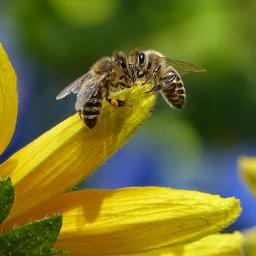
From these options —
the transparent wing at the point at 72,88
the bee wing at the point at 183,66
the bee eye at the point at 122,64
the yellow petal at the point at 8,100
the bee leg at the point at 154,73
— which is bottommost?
the bee wing at the point at 183,66

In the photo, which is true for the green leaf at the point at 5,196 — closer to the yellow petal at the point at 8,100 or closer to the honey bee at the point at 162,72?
the yellow petal at the point at 8,100

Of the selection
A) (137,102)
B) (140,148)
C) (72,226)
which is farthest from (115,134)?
(140,148)

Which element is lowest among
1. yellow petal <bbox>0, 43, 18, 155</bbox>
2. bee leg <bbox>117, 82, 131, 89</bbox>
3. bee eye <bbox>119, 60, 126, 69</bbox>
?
bee leg <bbox>117, 82, 131, 89</bbox>

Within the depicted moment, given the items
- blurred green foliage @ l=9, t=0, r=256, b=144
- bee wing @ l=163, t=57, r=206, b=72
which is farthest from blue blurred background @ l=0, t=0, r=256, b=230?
bee wing @ l=163, t=57, r=206, b=72

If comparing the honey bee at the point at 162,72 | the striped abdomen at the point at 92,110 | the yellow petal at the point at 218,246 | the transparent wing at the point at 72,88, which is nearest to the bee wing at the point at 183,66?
the honey bee at the point at 162,72

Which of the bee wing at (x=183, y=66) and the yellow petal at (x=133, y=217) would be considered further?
the bee wing at (x=183, y=66)

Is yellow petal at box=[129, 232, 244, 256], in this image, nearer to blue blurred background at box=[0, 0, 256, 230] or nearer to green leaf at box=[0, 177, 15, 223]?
green leaf at box=[0, 177, 15, 223]
